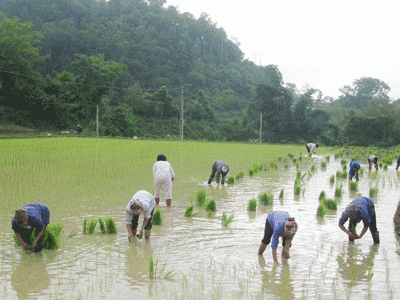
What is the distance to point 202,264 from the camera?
577 cm

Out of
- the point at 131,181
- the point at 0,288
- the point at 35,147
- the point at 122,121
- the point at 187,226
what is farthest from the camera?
the point at 122,121

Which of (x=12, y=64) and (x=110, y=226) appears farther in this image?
(x=12, y=64)

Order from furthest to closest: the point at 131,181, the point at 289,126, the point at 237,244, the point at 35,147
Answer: the point at 289,126
the point at 35,147
the point at 131,181
the point at 237,244

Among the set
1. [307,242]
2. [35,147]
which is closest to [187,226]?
[307,242]

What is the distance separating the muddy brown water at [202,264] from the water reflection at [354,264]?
0.01 meters

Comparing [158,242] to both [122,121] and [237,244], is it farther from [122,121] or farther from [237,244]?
[122,121]

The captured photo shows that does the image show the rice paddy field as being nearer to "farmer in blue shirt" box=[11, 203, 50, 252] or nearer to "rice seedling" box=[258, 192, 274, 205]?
"rice seedling" box=[258, 192, 274, 205]

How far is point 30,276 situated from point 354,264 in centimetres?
399

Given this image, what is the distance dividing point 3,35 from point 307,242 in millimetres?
43264

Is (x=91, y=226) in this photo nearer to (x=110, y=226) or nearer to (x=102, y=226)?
(x=102, y=226)

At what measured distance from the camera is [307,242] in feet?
23.0

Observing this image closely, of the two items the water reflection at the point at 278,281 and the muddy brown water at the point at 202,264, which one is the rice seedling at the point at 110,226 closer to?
the muddy brown water at the point at 202,264

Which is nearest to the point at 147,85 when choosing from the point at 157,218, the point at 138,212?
the point at 157,218

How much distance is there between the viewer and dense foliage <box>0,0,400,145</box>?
44.0 meters
